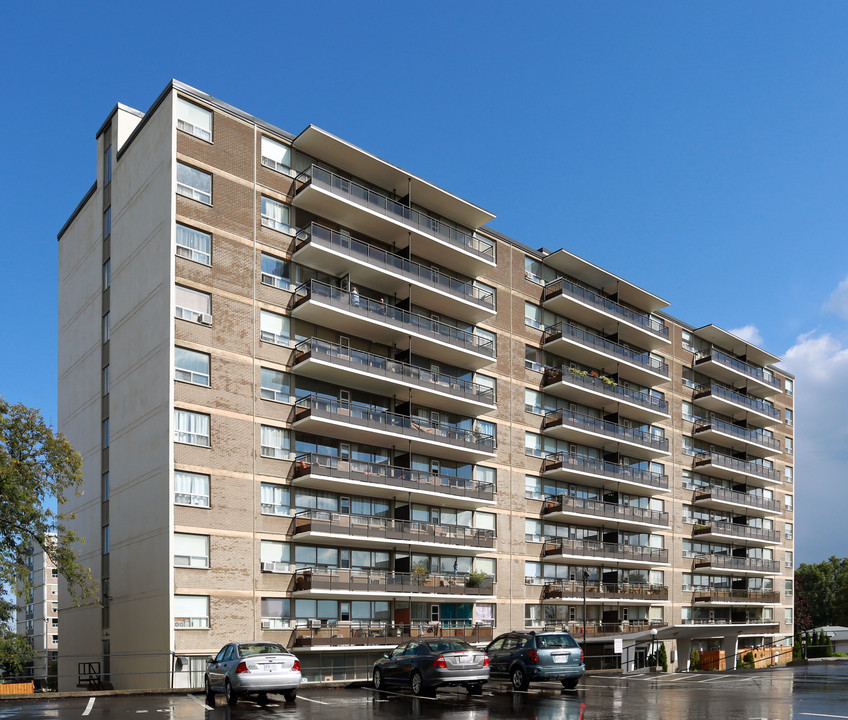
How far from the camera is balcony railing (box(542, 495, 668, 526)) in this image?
52469 mm

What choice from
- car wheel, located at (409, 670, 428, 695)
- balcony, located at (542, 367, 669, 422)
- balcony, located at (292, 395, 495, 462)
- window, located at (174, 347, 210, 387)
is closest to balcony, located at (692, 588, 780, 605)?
balcony, located at (542, 367, 669, 422)

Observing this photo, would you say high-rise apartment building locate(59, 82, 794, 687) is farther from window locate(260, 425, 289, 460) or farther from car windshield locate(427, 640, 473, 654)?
car windshield locate(427, 640, 473, 654)

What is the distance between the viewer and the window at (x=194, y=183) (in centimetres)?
3828

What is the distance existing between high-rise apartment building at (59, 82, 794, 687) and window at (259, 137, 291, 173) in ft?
0.45

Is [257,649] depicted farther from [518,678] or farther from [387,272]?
[387,272]

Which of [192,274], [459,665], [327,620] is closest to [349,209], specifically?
[192,274]

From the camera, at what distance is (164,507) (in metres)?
35.8

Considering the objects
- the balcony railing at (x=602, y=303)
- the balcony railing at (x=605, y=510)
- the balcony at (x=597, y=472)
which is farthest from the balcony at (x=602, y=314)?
the balcony railing at (x=605, y=510)

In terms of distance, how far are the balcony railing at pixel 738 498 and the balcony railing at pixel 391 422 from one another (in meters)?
24.0

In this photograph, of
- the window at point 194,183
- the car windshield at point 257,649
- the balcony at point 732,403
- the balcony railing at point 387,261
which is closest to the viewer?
the car windshield at point 257,649

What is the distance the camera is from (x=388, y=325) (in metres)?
43.3

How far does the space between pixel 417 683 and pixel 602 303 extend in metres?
36.2

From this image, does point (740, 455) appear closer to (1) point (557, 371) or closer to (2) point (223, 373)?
(1) point (557, 371)

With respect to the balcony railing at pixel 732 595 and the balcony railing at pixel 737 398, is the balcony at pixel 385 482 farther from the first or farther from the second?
the balcony railing at pixel 737 398
